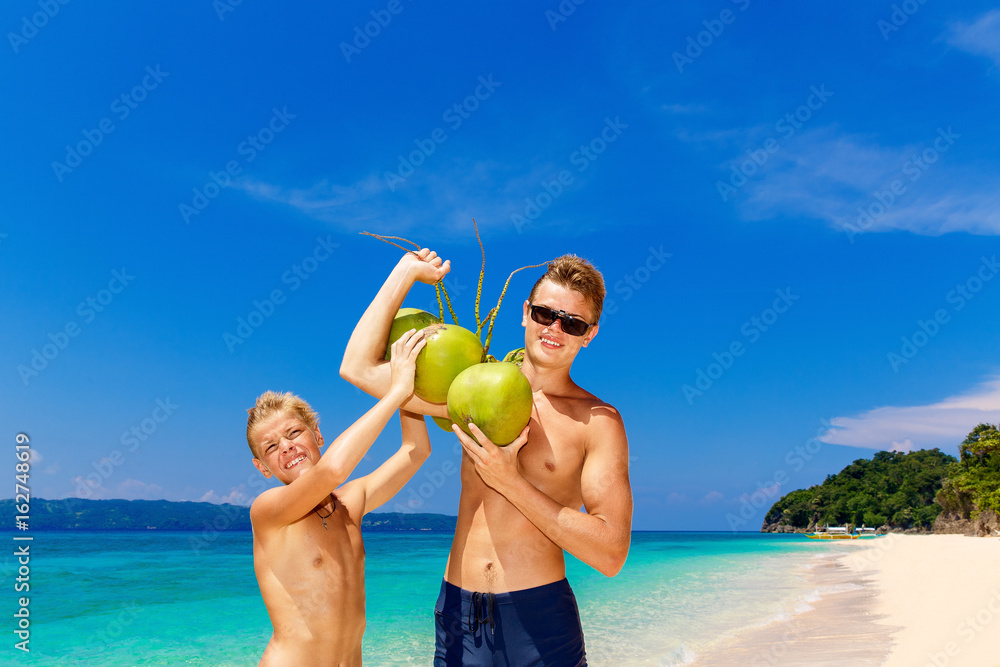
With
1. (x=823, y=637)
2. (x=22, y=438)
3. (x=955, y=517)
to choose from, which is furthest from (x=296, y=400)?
(x=955, y=517)

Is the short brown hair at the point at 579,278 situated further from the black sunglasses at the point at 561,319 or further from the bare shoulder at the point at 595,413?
the bare shoulder at the point at 595,413

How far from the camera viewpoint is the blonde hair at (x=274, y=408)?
3207mm

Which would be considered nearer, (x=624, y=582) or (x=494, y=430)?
(x=494, y=430)

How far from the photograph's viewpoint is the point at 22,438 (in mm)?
6336

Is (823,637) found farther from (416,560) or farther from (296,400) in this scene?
(416,560)

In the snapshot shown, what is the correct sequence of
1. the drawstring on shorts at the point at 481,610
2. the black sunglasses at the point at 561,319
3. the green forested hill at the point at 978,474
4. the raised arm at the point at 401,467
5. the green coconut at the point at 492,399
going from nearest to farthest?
the green coconut at the point at 492,399
the drawstring on shorts at the point at 481,610
the black sunglasses at the point at 561,319
the raised arm at the point at 401,467
the green forested hill at the point at 978,474

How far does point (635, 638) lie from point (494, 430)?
12.8 meters

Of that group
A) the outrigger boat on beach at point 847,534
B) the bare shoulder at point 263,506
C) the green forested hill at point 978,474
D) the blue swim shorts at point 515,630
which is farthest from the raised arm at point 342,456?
the outrigger boat on beach at point 847,534

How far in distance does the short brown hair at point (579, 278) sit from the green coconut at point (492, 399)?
0.66 metres

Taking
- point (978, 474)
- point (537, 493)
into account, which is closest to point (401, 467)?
point (537, 493)

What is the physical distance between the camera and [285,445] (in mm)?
3145

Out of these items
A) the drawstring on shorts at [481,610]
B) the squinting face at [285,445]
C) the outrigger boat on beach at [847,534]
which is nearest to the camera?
the drawstring on shorts at [481,610]

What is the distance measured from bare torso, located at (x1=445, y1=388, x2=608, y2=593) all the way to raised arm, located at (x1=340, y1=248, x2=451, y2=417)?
459 mm

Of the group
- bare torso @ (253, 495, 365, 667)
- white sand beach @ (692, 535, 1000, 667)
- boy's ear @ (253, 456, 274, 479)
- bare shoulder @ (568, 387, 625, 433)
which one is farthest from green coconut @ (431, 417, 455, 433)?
white sand beach @ (692, 535, 1000, 667)
